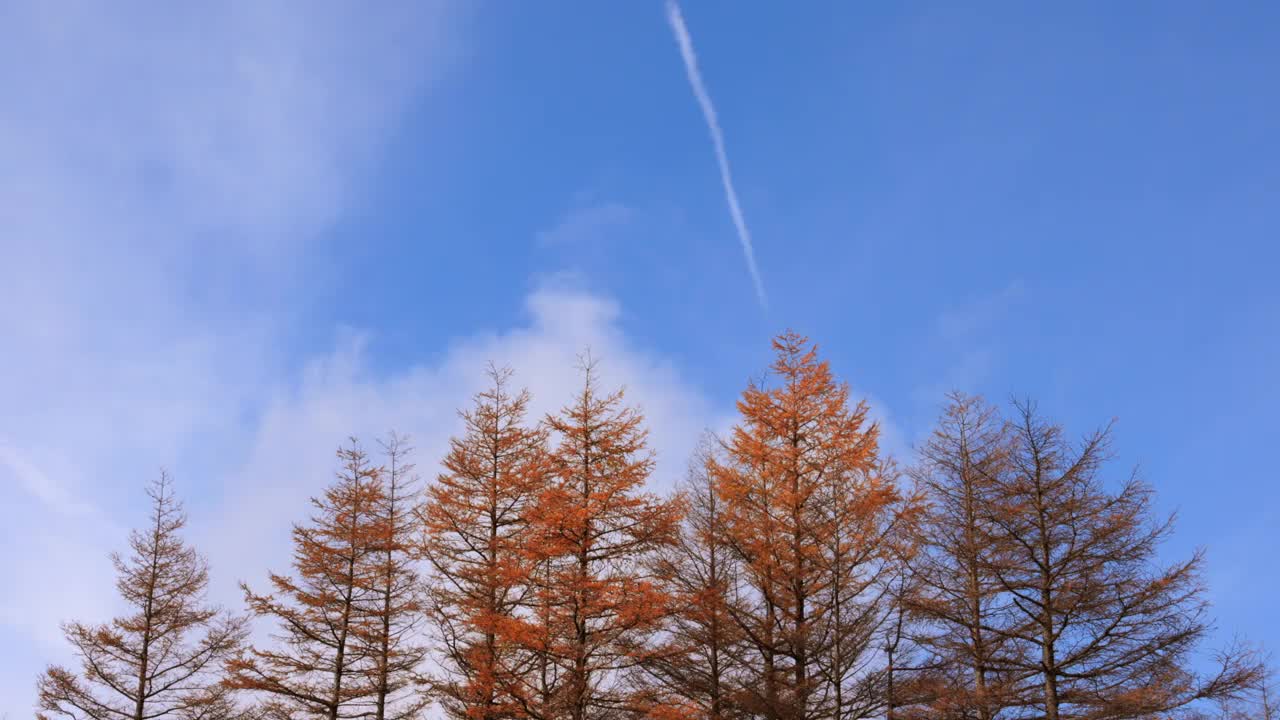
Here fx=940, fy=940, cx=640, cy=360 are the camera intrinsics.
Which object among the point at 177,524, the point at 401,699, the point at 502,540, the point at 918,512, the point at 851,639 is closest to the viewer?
the point at 851,639

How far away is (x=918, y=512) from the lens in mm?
20094

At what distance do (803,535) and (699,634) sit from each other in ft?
9.63

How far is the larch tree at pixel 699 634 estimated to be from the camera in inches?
736

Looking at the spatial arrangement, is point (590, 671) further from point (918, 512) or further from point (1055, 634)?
point (1055, 634)

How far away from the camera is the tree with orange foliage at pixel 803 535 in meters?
16.5

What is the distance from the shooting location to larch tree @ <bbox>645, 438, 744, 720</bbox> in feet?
61.4

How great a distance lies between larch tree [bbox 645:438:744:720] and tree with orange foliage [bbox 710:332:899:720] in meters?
0.46

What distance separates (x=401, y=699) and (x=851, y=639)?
14.6 meters

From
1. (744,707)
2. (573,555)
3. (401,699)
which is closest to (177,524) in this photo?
(401,699)

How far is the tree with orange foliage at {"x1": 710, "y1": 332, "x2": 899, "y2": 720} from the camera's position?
16547mm

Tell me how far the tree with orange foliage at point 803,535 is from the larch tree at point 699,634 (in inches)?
18.2

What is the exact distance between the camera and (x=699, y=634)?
19156mm

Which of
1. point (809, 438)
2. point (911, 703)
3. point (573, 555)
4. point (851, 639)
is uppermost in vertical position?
point (809, 438)

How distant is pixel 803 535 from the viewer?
1897 centimetres
